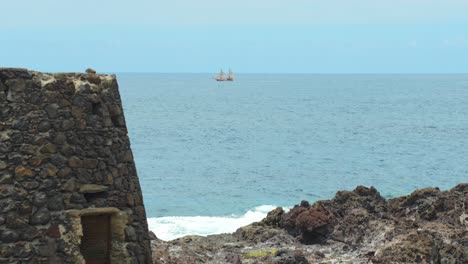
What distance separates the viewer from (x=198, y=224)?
1918 inches

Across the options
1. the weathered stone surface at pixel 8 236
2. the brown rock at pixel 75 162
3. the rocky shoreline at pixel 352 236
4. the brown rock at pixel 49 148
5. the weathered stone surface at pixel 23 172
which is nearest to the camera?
the weathered stone surface at pixel 8 236

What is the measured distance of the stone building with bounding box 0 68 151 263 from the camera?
40.6ft

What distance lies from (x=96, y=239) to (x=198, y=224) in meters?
35.3

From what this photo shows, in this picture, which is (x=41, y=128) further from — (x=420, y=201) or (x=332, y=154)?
(x=332, y=154)

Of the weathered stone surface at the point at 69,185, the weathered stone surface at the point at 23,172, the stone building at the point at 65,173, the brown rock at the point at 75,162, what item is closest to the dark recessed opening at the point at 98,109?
the stone building at the point at 65,173

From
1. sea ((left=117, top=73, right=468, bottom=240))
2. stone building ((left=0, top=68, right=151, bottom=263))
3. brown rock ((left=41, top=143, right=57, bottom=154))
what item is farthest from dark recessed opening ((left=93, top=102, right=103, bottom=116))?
sea ((left=117, top=73, right=468, bottom=240))

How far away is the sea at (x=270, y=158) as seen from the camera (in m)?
58.8

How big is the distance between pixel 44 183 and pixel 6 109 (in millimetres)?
1388

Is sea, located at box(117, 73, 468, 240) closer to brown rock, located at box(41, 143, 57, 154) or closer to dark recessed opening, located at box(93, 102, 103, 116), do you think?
dark recessed opening, located at box(93, 102, 103, 116)

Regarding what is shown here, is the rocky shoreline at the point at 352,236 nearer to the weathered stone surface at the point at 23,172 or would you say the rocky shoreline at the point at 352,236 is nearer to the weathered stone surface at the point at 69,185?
the weathered stone surface at the point at 69,185

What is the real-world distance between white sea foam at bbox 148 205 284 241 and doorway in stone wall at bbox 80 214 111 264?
28821 millimetres

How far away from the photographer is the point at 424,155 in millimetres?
88375

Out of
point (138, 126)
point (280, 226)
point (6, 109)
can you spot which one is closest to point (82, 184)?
point (6, 109)

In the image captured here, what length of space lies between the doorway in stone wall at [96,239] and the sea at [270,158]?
95.7ft
